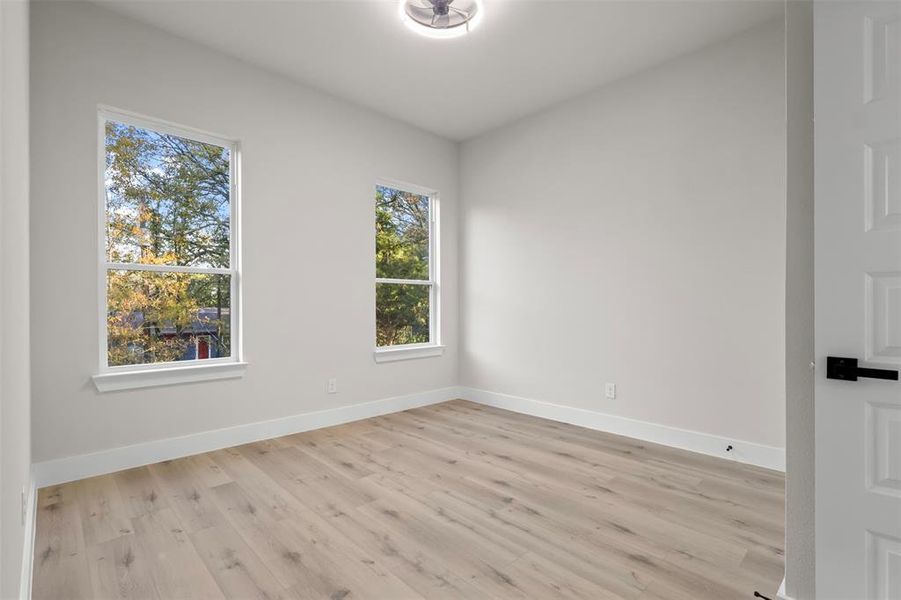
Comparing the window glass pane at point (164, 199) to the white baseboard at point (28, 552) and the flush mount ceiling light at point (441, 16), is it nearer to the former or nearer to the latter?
the white baseboard at point (28, 552)

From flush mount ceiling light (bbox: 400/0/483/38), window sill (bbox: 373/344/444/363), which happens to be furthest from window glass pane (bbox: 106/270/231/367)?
flush mount ceiling light (bbox: 400/0/483/38)

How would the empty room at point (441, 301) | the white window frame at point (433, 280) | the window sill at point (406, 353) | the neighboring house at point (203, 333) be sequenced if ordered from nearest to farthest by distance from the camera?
the empty room at point (441, 301), the neighboring house at point (203, 333), the window sill at point (406, 353), the white window frame at point (433, 280)

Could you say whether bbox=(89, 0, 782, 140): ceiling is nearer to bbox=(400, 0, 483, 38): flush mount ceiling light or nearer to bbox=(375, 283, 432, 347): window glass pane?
bbox=(400, 0, 483, 38): flush mount ceiling light

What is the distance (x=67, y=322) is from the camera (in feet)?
8.86

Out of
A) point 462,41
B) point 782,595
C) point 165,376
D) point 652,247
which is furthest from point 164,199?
point 782,595

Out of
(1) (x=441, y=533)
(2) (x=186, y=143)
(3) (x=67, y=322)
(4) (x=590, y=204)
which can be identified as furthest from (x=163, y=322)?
(4) (x=590, y=204)

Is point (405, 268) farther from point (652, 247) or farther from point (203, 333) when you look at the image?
point (652, 247)

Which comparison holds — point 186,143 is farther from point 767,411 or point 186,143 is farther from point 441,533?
point 767,411

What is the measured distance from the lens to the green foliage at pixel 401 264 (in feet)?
14.7

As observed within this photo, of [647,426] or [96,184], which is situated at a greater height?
[96,184]

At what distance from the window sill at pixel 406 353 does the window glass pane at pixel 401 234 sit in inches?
29.4

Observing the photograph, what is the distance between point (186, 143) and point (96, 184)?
0.69 m
